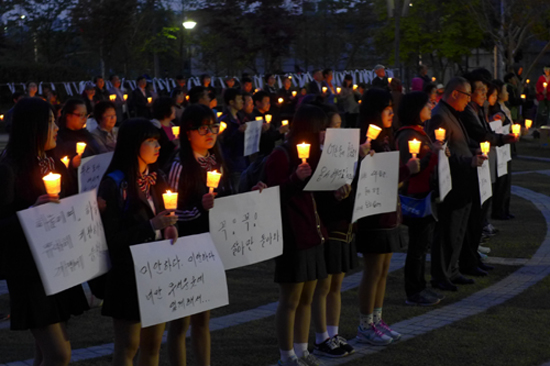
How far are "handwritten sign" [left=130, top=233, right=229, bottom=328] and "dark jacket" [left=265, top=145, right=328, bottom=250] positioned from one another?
932mm

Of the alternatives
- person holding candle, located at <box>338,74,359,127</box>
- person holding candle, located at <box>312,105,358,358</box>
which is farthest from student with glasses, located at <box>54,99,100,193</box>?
person holding candle, located at <box>338,74,359,127</box>

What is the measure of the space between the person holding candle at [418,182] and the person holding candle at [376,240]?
0.62 metres

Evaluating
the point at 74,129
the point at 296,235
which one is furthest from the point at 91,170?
the point at 296,235

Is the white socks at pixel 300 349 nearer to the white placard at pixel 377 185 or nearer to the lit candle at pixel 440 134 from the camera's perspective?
the white placard at pixel 377 185

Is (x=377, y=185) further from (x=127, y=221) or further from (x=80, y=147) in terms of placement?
(x=80, y=147)

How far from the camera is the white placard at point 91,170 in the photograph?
6277mm

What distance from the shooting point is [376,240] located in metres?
5.99

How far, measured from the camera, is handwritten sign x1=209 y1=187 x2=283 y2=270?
467 cm

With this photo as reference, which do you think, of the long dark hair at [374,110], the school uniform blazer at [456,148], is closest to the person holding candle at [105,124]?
the long dark hair at [374,110]

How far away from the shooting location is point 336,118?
586 cm

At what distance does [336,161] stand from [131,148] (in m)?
1.65

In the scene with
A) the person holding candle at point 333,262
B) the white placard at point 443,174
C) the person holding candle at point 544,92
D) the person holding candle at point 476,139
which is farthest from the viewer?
the person holding candle at point 544,92

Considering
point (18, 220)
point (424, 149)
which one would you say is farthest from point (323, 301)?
point (18, 220)

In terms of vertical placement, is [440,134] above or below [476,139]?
above
